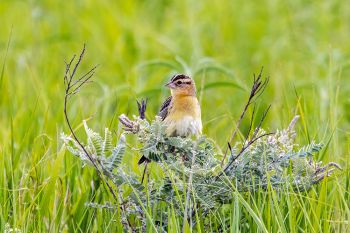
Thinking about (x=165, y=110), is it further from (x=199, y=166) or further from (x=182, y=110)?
(x=199, y=166)

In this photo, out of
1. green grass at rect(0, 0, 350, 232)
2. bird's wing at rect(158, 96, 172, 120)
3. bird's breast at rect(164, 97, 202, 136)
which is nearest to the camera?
green grass at rect(0, 0, 350, 232)

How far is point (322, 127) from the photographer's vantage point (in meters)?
4.95

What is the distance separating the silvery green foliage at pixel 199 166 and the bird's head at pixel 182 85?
2.56 ft

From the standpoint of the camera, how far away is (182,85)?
16.7ft

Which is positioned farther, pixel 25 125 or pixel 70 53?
pixel 70 53

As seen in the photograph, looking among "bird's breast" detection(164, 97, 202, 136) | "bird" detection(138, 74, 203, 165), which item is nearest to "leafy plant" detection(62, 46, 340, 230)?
"bird" detection(138, 74, 203, 165)

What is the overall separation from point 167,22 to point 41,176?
599 centimetres

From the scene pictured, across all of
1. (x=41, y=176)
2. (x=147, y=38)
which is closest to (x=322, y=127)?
(x=41, y=176)

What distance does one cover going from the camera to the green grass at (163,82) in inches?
171

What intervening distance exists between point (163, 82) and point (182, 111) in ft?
7.65

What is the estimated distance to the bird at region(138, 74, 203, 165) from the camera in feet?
15.4

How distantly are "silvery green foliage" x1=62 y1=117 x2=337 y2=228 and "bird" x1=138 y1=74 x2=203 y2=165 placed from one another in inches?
12.3

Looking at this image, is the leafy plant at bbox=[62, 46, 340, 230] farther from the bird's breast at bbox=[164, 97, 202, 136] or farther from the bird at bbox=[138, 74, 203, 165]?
the bird's breast at bbox=[164, 97, 202, 136]

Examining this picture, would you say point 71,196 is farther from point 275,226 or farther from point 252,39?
point 252,39
